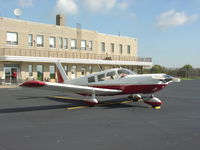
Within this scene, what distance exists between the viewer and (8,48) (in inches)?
1173

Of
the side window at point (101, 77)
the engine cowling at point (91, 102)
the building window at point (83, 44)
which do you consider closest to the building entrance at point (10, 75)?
the building window at point (83, 44)

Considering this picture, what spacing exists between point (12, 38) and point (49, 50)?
218 inches

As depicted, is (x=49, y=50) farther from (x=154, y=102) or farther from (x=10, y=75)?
(x=154, y=102)

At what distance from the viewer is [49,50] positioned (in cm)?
3434

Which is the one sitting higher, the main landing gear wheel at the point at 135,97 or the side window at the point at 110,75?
the side window at the point at 110,75

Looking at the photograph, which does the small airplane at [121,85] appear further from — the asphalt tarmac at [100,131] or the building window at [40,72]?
the building window at [40,72]

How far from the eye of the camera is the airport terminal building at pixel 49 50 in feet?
A: 97.8

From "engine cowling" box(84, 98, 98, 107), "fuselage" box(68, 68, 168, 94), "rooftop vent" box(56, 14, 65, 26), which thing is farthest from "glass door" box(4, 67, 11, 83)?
"engine cowling" box(84, 98, 98, 107)

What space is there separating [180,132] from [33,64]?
2795 centimetres

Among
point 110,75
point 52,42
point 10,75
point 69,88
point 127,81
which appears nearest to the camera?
point 69,88

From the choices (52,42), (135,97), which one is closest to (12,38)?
(52,42)

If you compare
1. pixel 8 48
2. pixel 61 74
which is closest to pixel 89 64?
pixel 8 48

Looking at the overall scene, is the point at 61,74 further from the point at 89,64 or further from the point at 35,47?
the point at 89,64

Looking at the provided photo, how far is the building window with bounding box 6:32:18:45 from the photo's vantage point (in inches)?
1198
